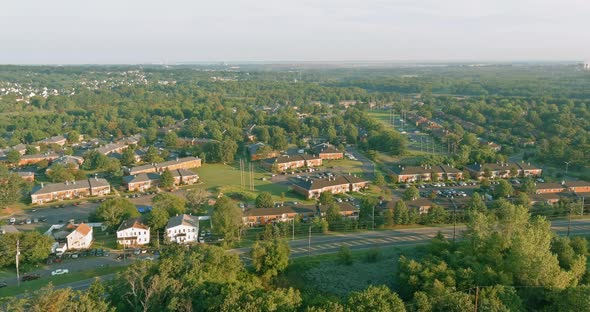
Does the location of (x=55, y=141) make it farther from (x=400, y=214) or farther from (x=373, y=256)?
(x=373, y=256)

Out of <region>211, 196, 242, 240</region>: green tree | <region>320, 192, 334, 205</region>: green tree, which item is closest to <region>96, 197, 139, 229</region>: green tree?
<region>211, 196, 242, 240</region>: green tree

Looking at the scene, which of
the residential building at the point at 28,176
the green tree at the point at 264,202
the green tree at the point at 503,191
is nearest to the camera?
the green tree at the point at 264,202

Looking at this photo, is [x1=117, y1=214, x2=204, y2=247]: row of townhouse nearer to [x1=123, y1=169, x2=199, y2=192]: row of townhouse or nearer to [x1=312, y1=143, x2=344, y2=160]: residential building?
[x1=123, y1=169, x2=199, y2=192]: row of townhouse

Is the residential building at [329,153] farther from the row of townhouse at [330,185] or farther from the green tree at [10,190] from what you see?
the green tree at [10,190]

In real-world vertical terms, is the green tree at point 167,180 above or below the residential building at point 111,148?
below

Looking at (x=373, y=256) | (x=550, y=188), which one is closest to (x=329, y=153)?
(x=550, y=188)

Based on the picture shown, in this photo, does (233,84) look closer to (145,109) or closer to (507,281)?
(145,109)

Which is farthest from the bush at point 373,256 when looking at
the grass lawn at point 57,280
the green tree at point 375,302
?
the grass lawn at point 57,280

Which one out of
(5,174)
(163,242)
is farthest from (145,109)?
(163,242)
